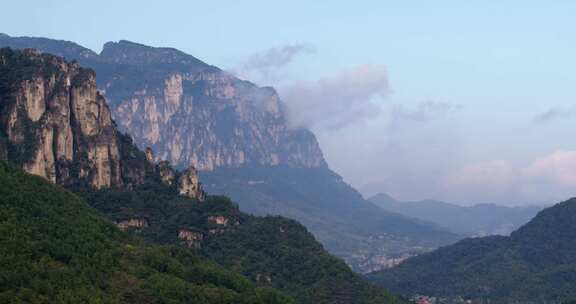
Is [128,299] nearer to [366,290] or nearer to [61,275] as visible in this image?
[61,275]

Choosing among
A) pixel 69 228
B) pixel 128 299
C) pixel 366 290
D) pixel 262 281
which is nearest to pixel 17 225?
pixel 69 228

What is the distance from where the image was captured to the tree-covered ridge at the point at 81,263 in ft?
449

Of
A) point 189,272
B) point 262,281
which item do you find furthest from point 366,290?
point 189,272

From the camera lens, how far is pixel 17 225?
152875 mm

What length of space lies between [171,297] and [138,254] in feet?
45.7

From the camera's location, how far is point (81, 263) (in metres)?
149

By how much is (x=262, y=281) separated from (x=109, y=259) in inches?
1944

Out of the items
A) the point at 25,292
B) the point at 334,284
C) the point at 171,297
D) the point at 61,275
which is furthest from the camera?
the point at 334,284

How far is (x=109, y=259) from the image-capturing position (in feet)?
507

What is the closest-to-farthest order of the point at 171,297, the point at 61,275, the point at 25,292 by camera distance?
the point at 25,292
the point at 61,275
the point at 171,297

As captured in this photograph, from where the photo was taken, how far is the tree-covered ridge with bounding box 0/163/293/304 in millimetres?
136750

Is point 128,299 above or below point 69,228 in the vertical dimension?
below

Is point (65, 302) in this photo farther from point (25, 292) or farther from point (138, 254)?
point (138, 254)

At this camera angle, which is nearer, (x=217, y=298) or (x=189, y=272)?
(x=217, y=298)
